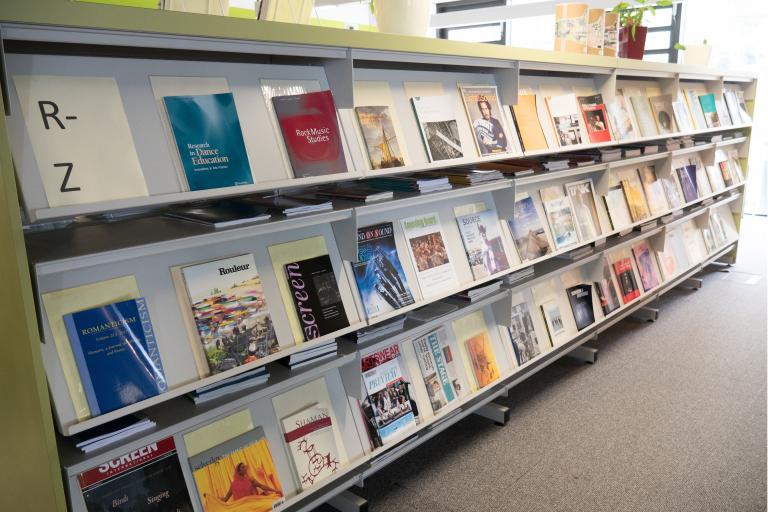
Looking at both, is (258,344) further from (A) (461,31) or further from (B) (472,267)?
(A) (461,31)

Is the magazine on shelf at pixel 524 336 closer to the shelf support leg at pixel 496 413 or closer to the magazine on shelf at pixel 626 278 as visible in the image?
the shelf support leg at pixel 496 413

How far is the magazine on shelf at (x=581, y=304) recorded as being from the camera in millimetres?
3316

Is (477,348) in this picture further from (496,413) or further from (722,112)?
(722,112)

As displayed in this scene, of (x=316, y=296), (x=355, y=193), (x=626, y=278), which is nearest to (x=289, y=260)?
(x=316, y=296)

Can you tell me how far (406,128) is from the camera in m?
2.26

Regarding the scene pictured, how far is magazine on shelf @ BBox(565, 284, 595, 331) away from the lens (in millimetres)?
3316

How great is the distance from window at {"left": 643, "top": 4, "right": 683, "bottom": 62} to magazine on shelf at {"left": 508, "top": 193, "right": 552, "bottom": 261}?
13.3ft

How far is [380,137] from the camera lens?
2.12 metres

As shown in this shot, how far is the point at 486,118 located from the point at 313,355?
1320mm

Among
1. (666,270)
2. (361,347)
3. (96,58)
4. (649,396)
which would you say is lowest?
(649,396)

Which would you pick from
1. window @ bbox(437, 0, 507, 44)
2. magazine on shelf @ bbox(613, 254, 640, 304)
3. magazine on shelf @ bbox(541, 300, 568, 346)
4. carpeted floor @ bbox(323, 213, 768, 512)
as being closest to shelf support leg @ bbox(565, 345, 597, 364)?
carpeted floor @ bbox(323, 213, 768, 512)

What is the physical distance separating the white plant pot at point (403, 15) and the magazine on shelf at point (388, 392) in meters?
1.23

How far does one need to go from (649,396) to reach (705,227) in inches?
95.3

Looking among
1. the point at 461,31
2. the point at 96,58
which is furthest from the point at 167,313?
the point at 461,31
